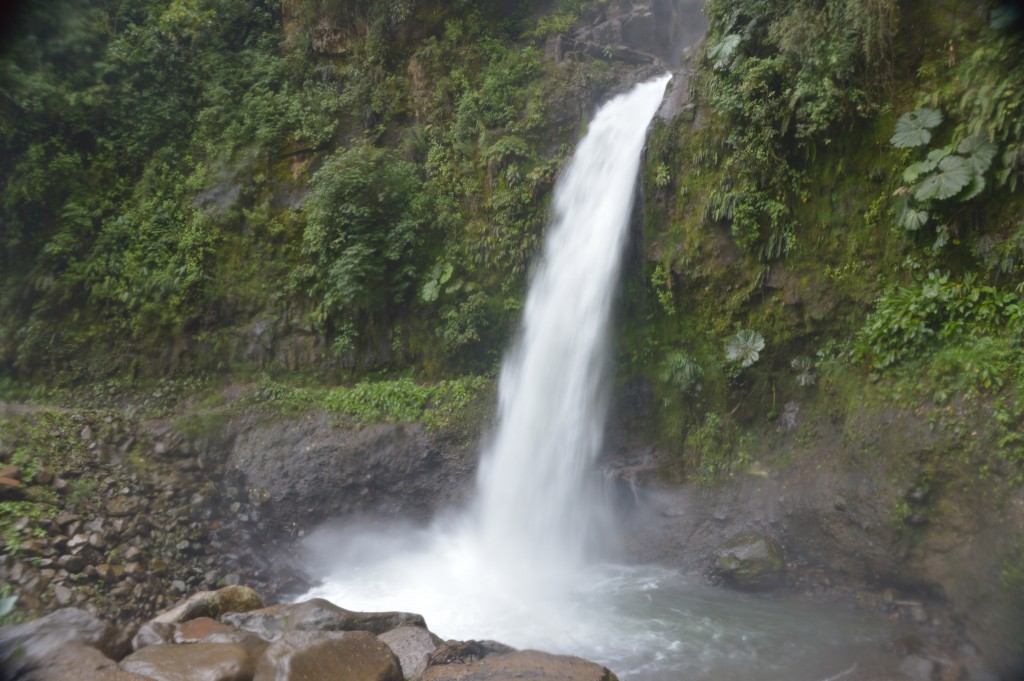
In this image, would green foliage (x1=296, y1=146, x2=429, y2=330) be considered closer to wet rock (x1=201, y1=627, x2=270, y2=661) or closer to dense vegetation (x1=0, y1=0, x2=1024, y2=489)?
dense vegetation (x1=0, y1=0, x2=1024, y2=489)

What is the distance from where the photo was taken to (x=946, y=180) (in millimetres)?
6516

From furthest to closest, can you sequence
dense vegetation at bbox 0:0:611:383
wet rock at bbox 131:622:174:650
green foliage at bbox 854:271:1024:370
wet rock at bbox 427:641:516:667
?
dense vegetation at bbox 0:0:611:383
green foliage at bbox 854:271:1024:370
wet rock at bbox 131:622:174:650
wet rock at bbox 427:641:516:667

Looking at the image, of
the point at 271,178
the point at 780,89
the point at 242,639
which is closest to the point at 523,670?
the point at 242,639

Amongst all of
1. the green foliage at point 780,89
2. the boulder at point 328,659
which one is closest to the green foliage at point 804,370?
Result: the green foliage at point 780,89

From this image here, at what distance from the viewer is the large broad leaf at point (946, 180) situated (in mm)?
6395

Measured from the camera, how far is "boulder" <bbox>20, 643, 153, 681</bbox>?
4574 millimetres

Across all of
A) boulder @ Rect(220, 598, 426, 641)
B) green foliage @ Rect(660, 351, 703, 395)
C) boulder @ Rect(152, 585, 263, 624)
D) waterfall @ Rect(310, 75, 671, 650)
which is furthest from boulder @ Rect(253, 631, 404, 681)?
green foliage @ Rect(660, 351, 703, 395)

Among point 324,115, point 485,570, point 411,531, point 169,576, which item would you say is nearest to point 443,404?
point 411,531

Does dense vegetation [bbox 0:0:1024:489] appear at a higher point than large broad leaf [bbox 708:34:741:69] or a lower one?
lower

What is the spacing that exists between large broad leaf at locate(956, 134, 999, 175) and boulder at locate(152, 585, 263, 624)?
8693 mm

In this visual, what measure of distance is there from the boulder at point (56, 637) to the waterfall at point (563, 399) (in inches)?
Answer: 184

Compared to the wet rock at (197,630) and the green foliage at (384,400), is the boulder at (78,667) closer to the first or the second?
the wet rock at (197,630)

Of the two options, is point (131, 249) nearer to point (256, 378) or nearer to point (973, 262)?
point (256, 378)

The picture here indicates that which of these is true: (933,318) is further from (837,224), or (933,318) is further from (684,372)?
(684,372)
